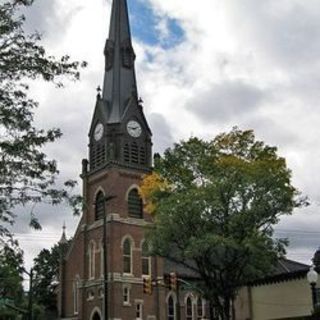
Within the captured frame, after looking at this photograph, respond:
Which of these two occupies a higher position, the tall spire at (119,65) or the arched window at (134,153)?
the tall spire at (119,65)

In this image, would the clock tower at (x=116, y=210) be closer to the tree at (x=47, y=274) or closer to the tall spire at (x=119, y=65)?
the tall spire at (x=119, y=65)

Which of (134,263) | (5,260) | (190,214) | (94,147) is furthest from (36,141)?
(94,147)

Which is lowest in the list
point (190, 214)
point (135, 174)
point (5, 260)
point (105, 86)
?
point (5, 260)

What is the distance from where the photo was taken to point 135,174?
211 ft

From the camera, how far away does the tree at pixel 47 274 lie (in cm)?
8294

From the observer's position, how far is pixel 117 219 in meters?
61.3

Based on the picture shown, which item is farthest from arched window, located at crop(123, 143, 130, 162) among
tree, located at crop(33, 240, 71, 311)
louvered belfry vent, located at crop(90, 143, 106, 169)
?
tree, located at crop(33, 240, 71, 311)

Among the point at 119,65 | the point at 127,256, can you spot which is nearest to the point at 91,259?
the point at 127,256

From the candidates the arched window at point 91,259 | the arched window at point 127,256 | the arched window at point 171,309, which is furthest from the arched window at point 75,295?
the arched window at point 171,309

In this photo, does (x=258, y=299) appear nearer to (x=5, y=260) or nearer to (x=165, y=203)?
(x=165, y=203)

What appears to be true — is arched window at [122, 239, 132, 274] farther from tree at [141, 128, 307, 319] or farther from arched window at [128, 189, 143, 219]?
tree at [141, 128, 307, 319]

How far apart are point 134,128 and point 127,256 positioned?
12.6m

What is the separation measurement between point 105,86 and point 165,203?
32.0 metres

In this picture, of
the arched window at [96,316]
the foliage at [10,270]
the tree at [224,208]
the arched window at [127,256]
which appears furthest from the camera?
the arched window at [127,256]
